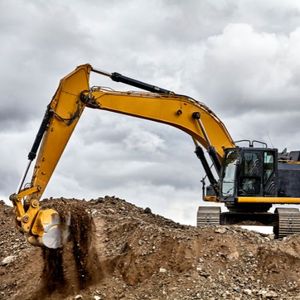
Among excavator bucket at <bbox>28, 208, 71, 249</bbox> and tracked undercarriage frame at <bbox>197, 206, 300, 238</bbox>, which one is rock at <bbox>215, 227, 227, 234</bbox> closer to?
tracked undercarriage frame at <bbox>197, 206, 300, 238</bbox>

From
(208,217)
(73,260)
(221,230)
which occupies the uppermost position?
(208,217)

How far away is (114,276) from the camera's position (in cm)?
1355

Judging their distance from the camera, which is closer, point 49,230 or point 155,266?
point 49,230

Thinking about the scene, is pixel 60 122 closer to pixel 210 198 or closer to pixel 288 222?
pixel 210 198

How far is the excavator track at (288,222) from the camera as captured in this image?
16625 mm

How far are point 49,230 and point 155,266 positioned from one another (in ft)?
6.97

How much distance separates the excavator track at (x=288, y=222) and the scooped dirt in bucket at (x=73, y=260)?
494 cm

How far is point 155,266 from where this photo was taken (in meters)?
13.3

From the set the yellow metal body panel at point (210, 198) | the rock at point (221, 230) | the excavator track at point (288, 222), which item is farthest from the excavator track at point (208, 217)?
the rock at point (221, 230)

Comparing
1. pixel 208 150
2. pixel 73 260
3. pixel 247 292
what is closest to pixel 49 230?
pixel 73 260

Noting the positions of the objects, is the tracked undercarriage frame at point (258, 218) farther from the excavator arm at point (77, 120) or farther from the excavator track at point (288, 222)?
the excavator arm at point (77, 120)

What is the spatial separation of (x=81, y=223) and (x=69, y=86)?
2731 millimetres

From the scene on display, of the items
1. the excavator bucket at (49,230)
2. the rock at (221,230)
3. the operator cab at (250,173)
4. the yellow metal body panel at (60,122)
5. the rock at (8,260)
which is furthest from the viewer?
the operator cab at (250,173)

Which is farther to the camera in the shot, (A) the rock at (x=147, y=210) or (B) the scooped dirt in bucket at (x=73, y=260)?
(A) the rock at (x=147, y=210)
